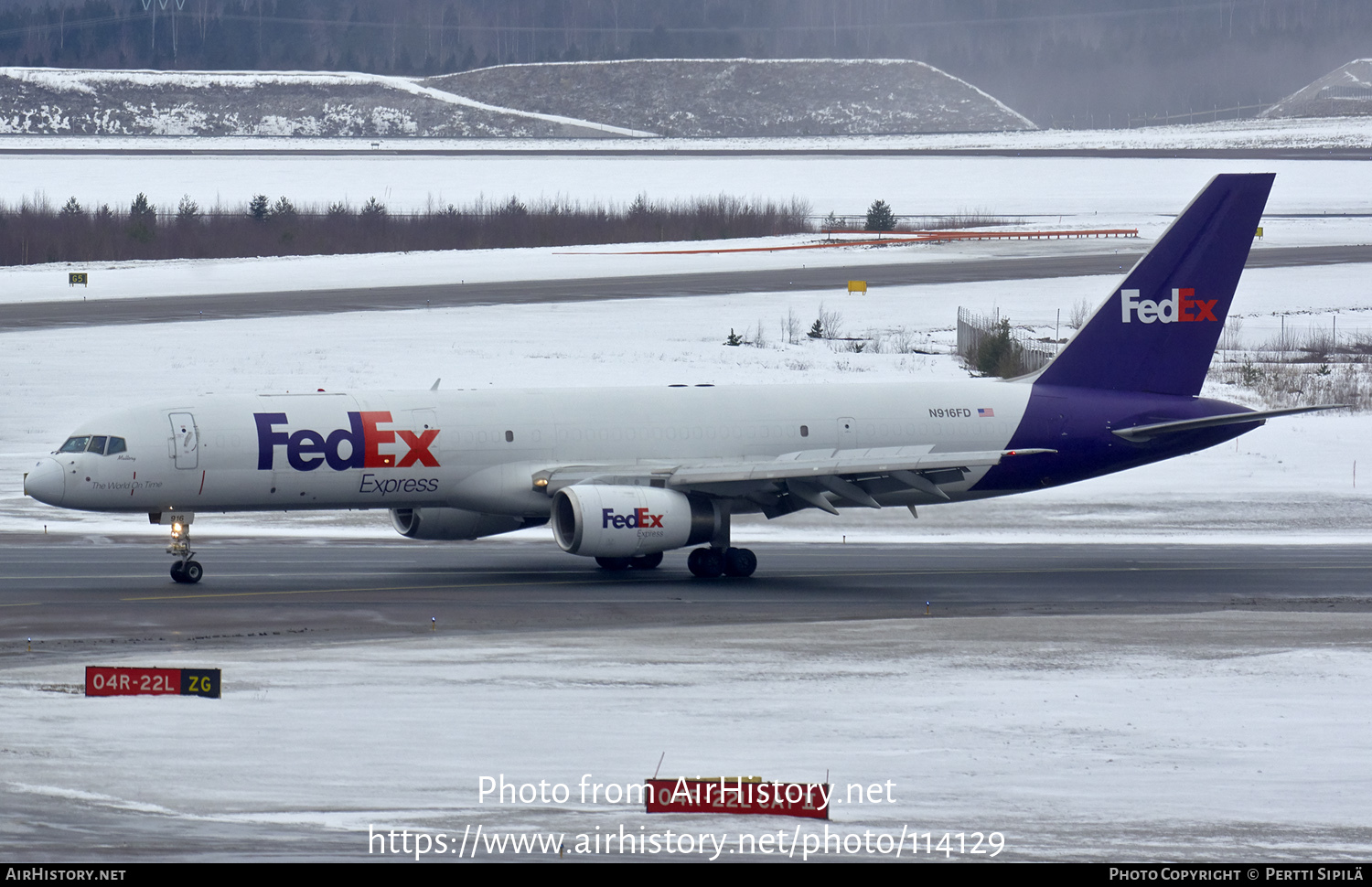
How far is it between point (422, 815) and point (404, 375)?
150 feet

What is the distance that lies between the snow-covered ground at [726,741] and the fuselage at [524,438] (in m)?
7.81

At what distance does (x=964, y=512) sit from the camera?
46500 millimetres

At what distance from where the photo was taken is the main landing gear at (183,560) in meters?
33.5

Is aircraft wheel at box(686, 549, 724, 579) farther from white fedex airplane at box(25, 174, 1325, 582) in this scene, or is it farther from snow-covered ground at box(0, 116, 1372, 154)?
snow-covered ground at box(0, 116, 1372, 154)

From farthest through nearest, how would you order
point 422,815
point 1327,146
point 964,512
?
1. point 1327,146
2. point 964,512
3. point 422,815

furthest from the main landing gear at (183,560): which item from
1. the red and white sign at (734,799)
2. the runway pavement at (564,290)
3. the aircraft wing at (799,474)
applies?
the runway pavement at (564,290)

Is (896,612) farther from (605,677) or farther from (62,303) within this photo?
(62,303)

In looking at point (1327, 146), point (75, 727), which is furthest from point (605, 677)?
point (1327, 146)

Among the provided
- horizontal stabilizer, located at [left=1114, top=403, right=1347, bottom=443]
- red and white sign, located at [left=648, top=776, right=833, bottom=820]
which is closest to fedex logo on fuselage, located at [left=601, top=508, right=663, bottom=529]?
horizontal stabilizer, located at [left=1114, top=403, right=1347, bottom=443]

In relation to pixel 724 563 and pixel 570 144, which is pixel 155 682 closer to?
pixel 724 563

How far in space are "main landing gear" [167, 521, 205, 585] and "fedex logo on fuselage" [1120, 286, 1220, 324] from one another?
20906mm

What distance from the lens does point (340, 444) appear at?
112ft

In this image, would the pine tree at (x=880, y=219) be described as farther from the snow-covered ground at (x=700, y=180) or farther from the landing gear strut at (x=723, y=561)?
the landing gear strut at (x=723, y=561)

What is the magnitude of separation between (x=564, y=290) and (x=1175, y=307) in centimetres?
4290
